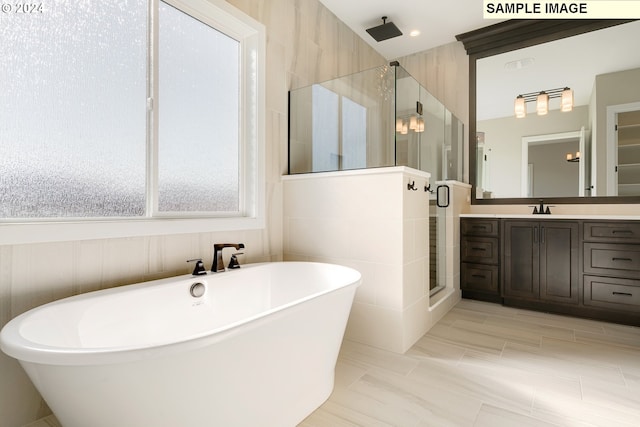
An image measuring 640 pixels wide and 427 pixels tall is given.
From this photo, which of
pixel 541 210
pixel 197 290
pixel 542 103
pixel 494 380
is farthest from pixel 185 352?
pixel 542 103

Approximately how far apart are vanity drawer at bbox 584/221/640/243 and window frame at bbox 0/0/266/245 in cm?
263

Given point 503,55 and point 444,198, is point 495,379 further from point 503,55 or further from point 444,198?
point 503,55

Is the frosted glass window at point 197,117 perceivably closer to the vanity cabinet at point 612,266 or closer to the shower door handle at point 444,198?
the shower door handle at point 444,198

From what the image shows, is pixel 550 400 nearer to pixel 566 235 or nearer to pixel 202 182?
pixel 566 235

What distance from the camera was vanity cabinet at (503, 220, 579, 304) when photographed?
280 cm

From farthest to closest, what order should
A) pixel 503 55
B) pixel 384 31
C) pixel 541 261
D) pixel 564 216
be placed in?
pixel 503 55 < pixel 384 31 < pixel 541 261 < pixel 564 216

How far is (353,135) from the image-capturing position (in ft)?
8.14

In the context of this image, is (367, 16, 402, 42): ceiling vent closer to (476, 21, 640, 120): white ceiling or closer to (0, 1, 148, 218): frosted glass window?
(476, 21, 640, 120): white ceiling

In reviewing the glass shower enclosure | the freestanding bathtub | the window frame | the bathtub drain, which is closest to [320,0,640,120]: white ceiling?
the glass shower enclosure

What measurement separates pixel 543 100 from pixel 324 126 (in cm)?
231

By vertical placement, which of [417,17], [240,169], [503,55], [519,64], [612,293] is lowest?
[612,293]

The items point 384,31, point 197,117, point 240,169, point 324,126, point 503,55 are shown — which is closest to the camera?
point 197,117

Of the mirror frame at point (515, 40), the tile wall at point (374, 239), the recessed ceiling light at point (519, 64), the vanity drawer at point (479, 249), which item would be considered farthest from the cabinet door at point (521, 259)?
the recessed ceiling light at point (519, 64)

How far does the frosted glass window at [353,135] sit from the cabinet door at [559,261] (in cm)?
181
